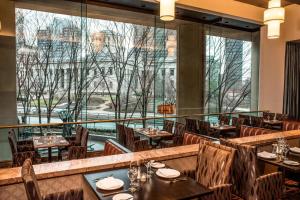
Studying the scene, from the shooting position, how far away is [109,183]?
202 cm

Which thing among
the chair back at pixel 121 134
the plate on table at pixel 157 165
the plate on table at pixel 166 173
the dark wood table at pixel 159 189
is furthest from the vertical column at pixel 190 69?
the dark wood table at pixel 159 189

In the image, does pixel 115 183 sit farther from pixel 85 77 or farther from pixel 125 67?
pixel 125 67

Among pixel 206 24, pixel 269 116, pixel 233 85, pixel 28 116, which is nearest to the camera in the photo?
pixel 28 116

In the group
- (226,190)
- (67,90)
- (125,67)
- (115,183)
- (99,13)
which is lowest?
(226,190)

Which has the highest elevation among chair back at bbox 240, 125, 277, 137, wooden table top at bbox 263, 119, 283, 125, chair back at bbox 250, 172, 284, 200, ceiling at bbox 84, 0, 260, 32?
ceiling at bbox 84, 0, 260, 32

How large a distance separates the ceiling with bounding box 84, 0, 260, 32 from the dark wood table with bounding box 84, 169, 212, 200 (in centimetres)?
523

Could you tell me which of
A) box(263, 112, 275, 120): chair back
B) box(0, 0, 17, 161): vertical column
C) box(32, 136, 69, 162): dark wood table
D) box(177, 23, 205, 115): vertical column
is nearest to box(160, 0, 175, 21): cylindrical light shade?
box(32, 136, 69, 162): dark wood table

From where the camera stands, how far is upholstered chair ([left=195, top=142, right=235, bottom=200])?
2307mm

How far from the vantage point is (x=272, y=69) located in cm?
804

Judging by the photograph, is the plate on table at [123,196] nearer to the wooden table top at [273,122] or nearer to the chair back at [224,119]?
the chair back at [224,119]

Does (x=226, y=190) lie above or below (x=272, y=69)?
below

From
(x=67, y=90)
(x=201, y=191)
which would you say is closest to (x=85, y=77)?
(x=67, y=90)

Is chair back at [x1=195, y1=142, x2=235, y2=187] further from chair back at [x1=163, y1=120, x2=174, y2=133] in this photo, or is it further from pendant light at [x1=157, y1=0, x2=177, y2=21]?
chair back at [x1=163, y1=120, x2=174, y2=133]

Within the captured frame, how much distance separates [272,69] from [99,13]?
17.8 ft
